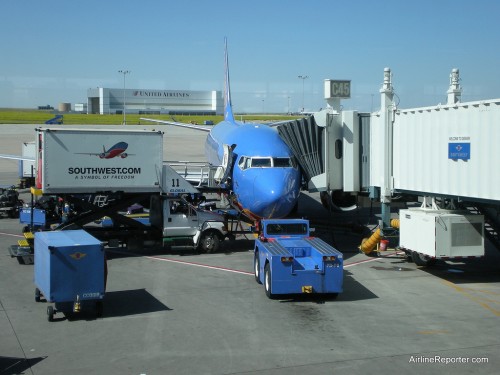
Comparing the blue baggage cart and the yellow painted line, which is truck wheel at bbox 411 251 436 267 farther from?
the blue baggage cart

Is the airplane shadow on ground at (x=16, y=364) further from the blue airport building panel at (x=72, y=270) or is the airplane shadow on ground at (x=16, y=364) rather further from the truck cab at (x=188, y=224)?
the truck cab at (x=188, y=224)

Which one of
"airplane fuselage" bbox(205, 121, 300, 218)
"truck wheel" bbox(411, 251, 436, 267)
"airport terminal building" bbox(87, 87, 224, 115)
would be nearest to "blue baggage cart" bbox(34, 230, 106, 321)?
"airplane fuselage" bbox(205, 121, 300, 218)

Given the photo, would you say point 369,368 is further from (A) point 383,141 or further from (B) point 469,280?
(A) point 383,141

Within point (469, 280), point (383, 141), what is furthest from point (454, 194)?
point (383, 141)

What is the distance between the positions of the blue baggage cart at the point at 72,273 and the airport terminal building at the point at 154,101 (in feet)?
511

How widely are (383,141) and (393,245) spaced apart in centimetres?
406

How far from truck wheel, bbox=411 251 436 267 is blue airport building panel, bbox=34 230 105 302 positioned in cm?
1119

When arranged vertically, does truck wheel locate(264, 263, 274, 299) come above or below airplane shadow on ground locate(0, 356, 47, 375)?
above

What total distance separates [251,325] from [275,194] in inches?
354

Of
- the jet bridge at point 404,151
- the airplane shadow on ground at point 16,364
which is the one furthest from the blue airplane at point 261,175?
the airplane shadow on ground at point 16,364

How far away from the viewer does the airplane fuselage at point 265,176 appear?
23609mm

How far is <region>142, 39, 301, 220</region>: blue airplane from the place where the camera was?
23641 mm

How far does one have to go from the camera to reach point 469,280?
20250mm

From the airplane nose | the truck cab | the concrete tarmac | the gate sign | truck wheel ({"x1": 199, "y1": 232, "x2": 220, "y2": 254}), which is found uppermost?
the gate sign
